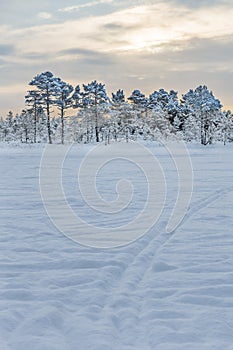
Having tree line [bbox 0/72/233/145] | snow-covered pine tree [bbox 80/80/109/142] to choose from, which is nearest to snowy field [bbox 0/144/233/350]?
tree line [bbox 0/72/233/145]

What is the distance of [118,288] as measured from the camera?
4742 millimetres

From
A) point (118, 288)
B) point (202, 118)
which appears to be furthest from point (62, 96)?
point (118, 288)

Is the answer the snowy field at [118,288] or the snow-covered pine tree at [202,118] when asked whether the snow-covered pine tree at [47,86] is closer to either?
the snow-covered pine tree at [202,118]

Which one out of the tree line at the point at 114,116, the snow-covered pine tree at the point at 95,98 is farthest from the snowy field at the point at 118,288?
the snow-covered pine tree at the point at 95,98

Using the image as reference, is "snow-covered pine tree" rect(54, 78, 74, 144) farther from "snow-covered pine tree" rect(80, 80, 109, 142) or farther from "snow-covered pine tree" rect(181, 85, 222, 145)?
"snow-covered pine tree" rect(181, 85, 222, 145)

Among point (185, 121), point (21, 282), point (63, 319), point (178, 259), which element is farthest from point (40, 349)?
point (185, 121)

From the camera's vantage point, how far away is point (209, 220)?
8438mm

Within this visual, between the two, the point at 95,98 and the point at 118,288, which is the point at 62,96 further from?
the point at 118,288

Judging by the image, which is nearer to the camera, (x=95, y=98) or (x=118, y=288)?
(x=118, y=288)

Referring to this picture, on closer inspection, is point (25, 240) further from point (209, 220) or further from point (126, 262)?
point (209, 220)

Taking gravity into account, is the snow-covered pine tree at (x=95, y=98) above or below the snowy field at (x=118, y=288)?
above

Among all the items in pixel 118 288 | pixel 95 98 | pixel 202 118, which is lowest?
pixel 118 288

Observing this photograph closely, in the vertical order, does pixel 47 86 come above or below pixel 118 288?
above

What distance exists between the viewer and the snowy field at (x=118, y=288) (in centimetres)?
355
